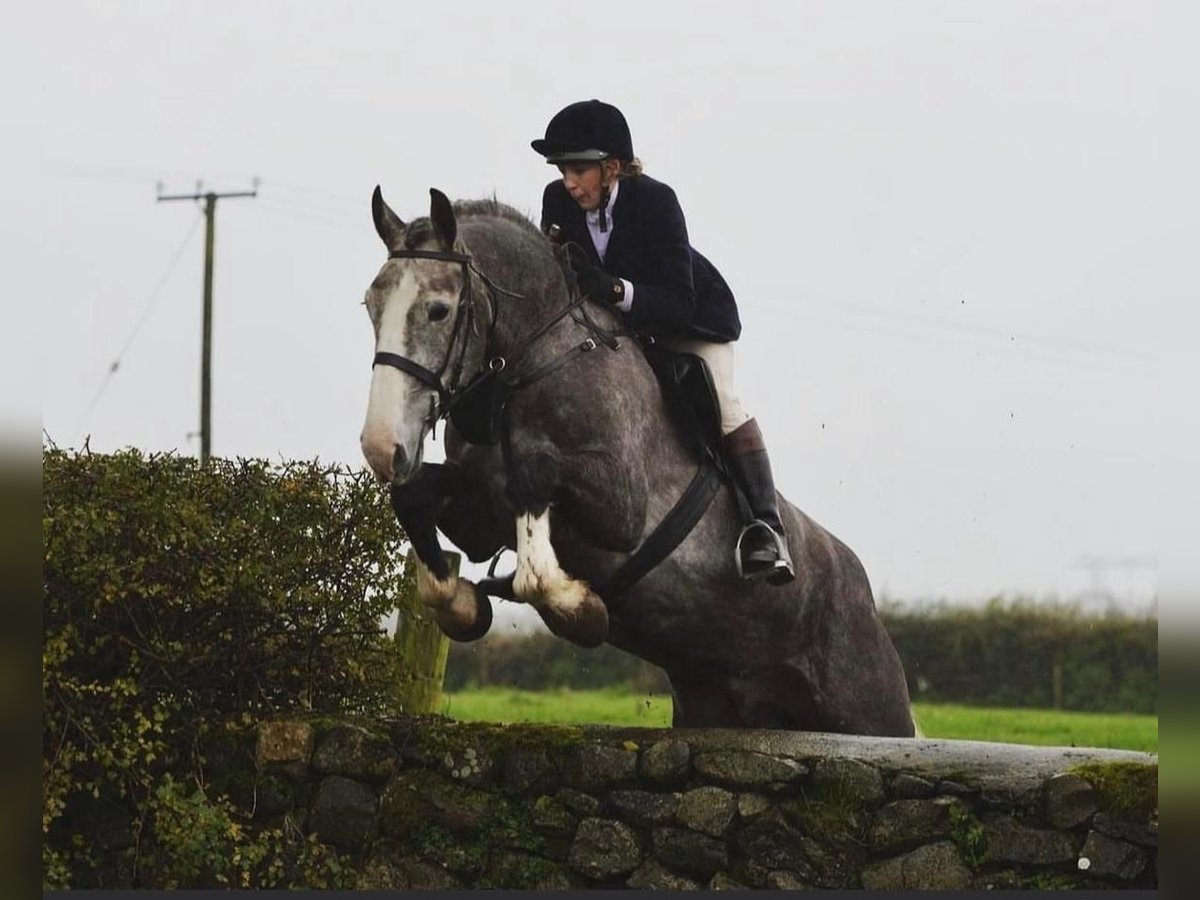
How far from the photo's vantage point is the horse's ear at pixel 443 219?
19.1 feet

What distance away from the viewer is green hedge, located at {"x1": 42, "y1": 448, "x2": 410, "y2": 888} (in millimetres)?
6996

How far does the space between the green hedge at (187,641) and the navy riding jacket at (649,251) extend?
1693 millimetres

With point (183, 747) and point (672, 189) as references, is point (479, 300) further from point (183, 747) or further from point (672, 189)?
point (183, 747)

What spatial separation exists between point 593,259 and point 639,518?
103 cm

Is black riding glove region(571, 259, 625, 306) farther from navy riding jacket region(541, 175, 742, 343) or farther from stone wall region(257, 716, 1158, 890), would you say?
stone wall region(257, 716, 1158, 890)

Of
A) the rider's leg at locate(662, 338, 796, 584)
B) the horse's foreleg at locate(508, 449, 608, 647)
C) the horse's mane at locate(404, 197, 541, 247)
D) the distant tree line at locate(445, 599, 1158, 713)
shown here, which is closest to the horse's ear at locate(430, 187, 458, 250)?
the horse's mane at locate(404, 197, 541, 247)

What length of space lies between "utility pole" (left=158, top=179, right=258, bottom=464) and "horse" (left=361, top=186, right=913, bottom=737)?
1468cm

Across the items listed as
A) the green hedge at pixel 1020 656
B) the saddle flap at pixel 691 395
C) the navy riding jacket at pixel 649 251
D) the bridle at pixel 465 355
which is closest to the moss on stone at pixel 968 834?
the saddle flap at pixel 691 395

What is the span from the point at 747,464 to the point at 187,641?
8.35 ft

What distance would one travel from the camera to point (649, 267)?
6.46 m

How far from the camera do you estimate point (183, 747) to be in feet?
24.0

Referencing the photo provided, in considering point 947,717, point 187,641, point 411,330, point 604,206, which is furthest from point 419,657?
point 947,717
